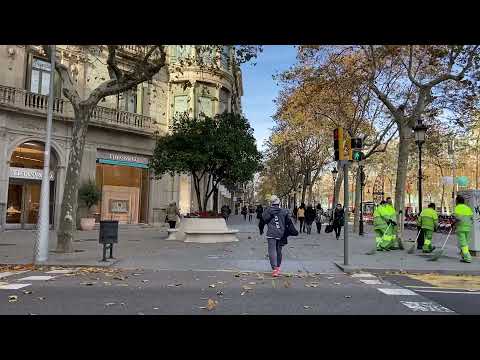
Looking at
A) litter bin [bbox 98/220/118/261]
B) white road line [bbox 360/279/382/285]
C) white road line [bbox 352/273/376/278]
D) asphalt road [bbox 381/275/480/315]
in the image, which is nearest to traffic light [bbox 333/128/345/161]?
white road line [bbox 352/273/376/278]

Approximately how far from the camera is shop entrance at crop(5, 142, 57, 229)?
2383 cm

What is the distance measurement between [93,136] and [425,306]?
2321cm

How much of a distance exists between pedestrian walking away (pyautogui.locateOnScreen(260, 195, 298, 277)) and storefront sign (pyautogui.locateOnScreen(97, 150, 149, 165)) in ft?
63.1

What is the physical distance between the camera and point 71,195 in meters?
13.9

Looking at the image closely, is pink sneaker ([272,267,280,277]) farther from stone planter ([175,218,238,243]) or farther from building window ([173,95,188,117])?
building window ([173,95,188,117])

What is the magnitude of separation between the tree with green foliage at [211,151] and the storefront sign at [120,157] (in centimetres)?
735

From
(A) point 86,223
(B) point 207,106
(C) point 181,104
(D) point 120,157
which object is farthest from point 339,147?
(B) point 207,106

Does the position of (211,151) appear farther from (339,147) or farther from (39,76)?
(39,76)

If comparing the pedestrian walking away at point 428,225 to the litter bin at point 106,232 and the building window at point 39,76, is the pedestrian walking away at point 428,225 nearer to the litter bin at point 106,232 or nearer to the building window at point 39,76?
the litter bin at point 106,232

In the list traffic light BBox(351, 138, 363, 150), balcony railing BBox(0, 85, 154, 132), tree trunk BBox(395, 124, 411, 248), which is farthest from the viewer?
balcony railing BBox(0, 85, 154, 132)

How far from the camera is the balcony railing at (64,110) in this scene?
23.0 metres
